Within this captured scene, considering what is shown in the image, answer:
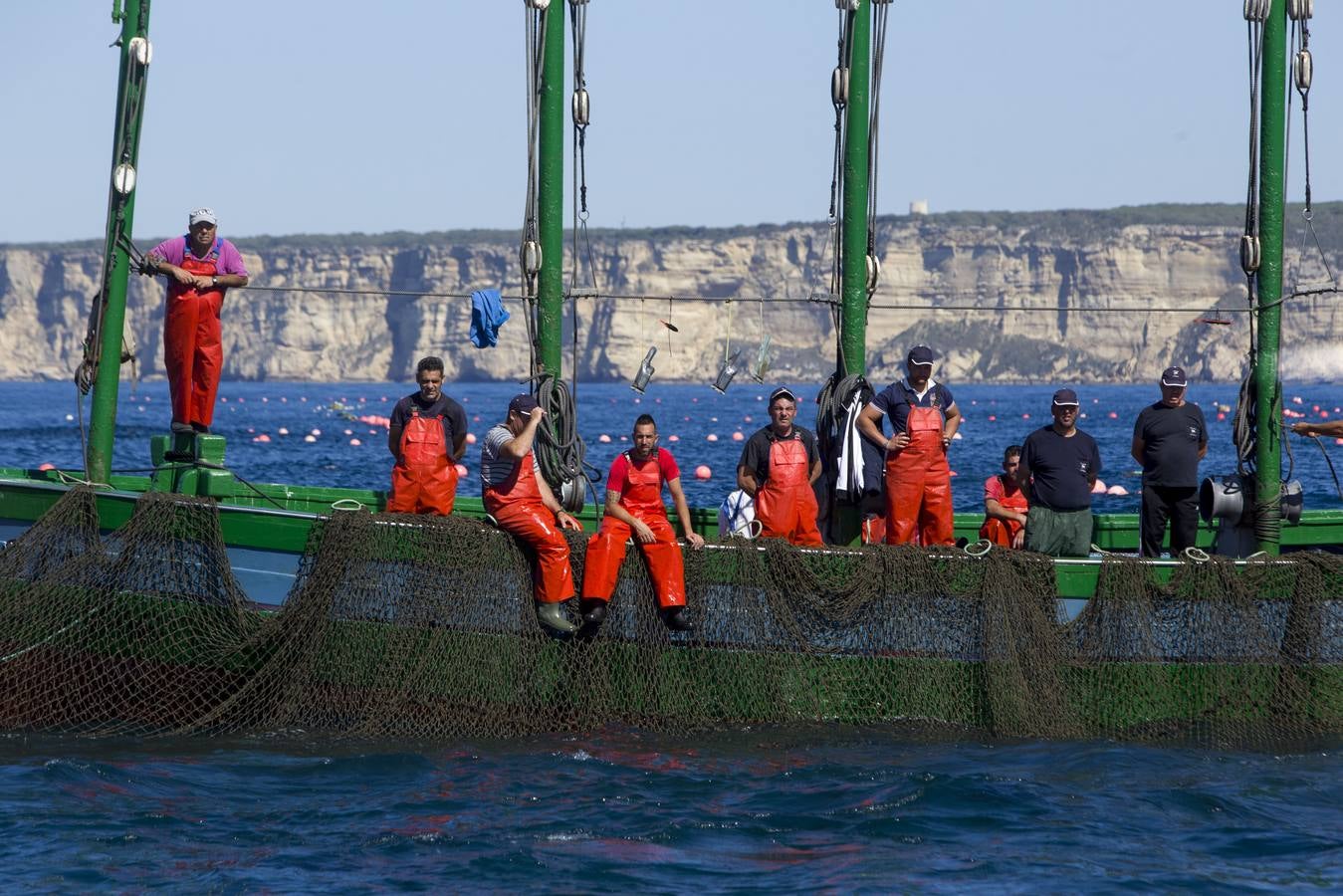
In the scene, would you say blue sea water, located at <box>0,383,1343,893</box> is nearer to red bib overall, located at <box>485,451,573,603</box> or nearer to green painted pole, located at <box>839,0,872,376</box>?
red bib overall, located at <box>485,451,573,603</box>

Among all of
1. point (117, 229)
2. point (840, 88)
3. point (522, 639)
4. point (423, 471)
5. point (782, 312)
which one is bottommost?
point (522, 639)

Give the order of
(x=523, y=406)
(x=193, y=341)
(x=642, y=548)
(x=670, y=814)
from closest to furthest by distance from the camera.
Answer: (x=670, y=814), (x=523, y=406), (x=642, y=548), (x=193, y=341)

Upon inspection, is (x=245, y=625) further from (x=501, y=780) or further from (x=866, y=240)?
(x=866, y=240)

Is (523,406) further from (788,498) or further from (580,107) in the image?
(580,107)

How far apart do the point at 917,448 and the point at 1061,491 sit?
40.6 inches

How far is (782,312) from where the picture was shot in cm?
15175

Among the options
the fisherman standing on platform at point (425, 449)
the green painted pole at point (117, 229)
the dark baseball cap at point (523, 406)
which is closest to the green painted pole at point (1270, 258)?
the dark baseball cap at point (523, 406)

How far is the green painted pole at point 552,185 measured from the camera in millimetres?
12812

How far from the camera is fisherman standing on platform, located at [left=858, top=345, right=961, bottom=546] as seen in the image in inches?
481

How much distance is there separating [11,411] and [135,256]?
254 ft

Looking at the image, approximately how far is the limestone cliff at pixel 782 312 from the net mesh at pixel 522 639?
5156 inches

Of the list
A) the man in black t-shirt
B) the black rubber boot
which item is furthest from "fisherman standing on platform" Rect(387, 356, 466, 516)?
the man in black t-shirt

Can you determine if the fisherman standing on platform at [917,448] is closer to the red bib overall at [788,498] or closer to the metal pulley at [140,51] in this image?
A: the red bib overall at [788,498]

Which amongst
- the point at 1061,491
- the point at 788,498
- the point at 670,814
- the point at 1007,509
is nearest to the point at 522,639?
the point at 670,814
